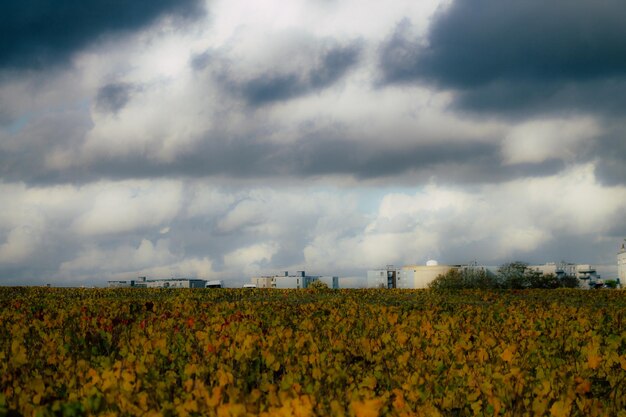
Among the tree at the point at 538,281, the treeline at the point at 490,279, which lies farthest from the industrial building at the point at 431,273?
the treeline at the point at 490,279

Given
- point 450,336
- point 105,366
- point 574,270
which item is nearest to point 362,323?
point 450,336

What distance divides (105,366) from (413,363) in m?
3.45

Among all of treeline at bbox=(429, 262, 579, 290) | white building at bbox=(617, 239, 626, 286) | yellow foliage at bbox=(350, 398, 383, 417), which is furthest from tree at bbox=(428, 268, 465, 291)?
white building at bbox=(617, 239, 626, 286)

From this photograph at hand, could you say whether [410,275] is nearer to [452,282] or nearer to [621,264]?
[621,264]

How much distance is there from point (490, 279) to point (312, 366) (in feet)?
153

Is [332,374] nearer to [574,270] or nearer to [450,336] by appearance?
[450,336]

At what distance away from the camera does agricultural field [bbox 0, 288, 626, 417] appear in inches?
185

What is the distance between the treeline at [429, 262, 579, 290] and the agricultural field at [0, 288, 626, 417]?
104ft

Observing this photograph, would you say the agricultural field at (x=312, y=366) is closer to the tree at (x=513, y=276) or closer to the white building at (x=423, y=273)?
the tree at (x=513, y=276)

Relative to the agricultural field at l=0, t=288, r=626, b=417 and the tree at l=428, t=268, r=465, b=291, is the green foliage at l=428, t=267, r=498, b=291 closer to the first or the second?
the tree at l=428, t=268, r=465, b=291

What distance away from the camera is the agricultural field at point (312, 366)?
4.70 m

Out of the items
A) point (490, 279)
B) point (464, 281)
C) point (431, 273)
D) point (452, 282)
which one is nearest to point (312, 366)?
point (452, 282)

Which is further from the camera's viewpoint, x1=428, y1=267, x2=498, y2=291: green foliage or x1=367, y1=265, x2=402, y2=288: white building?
x1=367, y1=265, x2=402, y2=288: white building

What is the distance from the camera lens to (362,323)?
31.6 feet
